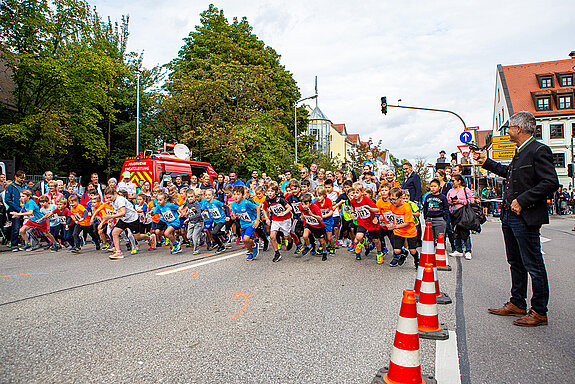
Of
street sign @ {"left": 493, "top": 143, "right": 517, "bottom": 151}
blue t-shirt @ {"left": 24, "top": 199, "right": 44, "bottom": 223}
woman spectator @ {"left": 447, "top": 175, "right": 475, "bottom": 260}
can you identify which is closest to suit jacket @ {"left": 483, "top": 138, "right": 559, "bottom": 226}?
woman spectator @ {"left": 447, "top": 175, "right": 475, "bottom": 260}

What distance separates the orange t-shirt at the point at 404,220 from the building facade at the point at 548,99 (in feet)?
134

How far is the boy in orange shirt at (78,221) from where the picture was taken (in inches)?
422

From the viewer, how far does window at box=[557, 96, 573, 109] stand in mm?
46031

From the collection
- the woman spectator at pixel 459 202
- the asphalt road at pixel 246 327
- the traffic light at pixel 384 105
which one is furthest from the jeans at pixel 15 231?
the traffic light at pixel 384 105

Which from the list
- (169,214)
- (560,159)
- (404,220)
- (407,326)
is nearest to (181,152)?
(169,214)

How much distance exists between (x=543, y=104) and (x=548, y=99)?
0.69 metres

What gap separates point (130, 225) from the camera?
10.0 meters

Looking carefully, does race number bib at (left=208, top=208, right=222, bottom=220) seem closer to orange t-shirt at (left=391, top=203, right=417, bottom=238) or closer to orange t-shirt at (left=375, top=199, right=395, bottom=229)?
orange t-shirt at (left=375, top=199, right=395, bottom=229)

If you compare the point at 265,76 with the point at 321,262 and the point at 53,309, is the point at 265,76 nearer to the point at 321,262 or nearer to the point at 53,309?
the point at 321,262

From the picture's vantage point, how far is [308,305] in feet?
17.3

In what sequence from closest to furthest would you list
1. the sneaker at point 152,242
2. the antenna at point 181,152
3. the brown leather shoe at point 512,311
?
1. the brown leather shoe at point 512,311
2. the sneaker at point 152,242
3. the antenna at point 181,152

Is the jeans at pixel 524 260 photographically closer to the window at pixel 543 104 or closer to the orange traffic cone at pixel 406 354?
the orange traffic cone at pixel 406 354

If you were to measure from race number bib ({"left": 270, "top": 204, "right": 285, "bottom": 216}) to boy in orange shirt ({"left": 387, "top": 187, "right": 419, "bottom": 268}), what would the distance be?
2256mm

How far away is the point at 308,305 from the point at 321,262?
353cm
